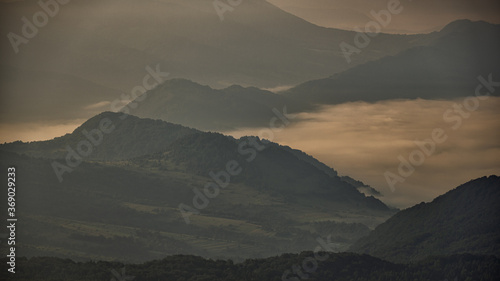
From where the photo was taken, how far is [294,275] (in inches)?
7864

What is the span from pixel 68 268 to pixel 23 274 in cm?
1070

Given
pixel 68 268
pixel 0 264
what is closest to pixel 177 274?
pixel 68 268

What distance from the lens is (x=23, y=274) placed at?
18425 cm

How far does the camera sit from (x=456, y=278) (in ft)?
643

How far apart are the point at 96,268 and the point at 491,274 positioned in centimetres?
7838

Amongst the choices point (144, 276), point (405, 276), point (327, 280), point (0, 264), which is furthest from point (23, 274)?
point (405, 276)

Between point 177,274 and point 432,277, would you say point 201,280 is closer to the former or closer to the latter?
point 177,274

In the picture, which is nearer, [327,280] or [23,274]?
[23,274]

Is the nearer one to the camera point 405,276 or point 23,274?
point 23,274

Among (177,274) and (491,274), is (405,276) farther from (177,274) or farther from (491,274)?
(177,274)

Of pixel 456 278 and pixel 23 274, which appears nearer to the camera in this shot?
pixel 23 274

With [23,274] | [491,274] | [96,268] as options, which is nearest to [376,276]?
[491,274]

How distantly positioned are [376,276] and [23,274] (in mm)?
69949

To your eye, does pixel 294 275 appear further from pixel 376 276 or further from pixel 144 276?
pixel 144 276
